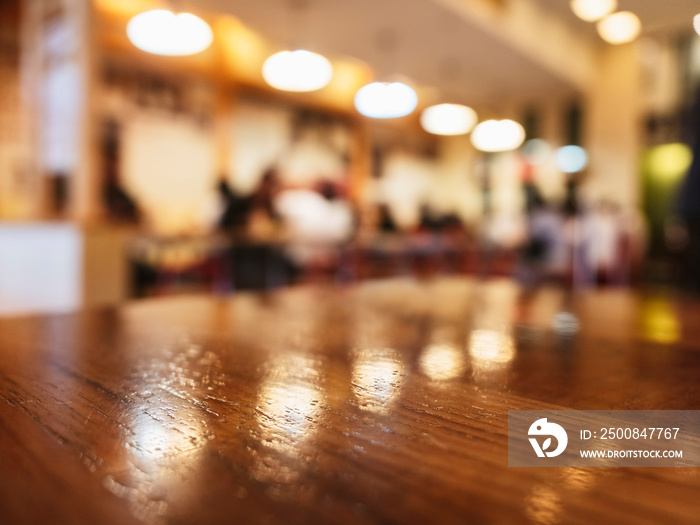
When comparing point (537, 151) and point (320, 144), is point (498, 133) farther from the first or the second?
point (537, 151)

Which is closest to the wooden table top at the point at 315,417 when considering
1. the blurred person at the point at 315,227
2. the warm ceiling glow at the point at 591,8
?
the warm ceiling glow at the point at 591,8

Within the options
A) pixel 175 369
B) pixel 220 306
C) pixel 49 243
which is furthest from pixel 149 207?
pixel 175 369

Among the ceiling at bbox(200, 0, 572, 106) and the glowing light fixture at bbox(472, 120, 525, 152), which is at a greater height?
the ceiling at bbox(200, 0, 572, 106)

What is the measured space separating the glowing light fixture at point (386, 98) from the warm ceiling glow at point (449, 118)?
2.50 ft

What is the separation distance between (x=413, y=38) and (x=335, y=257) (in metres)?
2.69

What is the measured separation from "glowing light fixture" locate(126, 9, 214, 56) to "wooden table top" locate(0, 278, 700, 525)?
3.13 metres

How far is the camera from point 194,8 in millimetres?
5051

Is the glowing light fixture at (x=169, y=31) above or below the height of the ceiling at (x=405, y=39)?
below

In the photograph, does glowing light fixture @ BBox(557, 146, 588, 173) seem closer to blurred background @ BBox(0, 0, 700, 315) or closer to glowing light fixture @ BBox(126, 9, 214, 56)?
blurred background @ BBox(0, 0, 700, 315)

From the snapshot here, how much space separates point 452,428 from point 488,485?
0.25 feet

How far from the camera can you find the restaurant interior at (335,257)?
262 millimetres
